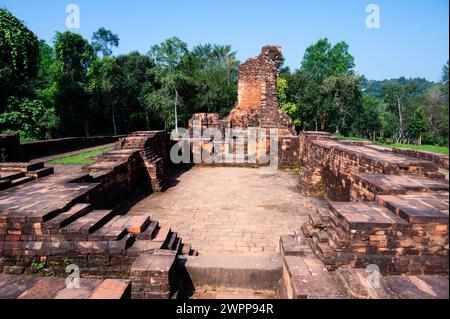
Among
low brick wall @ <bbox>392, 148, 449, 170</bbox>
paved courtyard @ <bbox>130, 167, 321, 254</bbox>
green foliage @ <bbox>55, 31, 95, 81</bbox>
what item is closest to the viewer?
paved courtyard @ <bbox>130, 167, 321, 254</bbox>

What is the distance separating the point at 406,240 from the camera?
9.56ft

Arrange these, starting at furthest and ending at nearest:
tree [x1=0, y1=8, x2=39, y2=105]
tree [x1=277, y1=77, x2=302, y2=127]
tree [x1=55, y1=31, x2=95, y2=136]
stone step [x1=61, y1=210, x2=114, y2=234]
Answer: tree [x1=277, y1=77, x2=302, y2=127] → tree [x1=55, y1=31, x2=95, y2=136] → tree [x1=0, y1=8, x2=39, y2=105] → stone step [x1=61, y1=210, x2=114, y2=234]

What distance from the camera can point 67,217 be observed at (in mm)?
3387

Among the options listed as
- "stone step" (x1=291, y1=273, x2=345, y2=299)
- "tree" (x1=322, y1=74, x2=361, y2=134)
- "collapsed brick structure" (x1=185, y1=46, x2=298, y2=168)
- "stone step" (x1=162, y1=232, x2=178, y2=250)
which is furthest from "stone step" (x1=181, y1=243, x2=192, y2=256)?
"tree" (x1=322, y1=74, x2=361, y2=134)

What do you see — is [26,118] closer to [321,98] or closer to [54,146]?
[54,146]

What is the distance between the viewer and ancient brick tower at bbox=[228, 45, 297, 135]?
49.3 feet

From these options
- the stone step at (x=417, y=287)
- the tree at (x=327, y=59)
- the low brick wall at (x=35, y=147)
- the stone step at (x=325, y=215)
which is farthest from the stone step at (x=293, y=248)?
the tree at (x=327, y=59)

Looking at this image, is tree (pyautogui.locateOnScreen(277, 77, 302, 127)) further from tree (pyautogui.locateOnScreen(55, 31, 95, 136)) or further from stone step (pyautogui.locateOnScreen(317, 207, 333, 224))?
stone step (pyautogui.locateOnScreen(317, 207, 333, 224))

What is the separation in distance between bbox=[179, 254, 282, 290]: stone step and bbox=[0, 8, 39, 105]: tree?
17.1 metres

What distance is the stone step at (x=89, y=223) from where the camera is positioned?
3.22m

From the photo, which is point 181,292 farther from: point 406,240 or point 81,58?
point 81,58

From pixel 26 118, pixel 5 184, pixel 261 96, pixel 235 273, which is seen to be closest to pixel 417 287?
pixel 235 273
